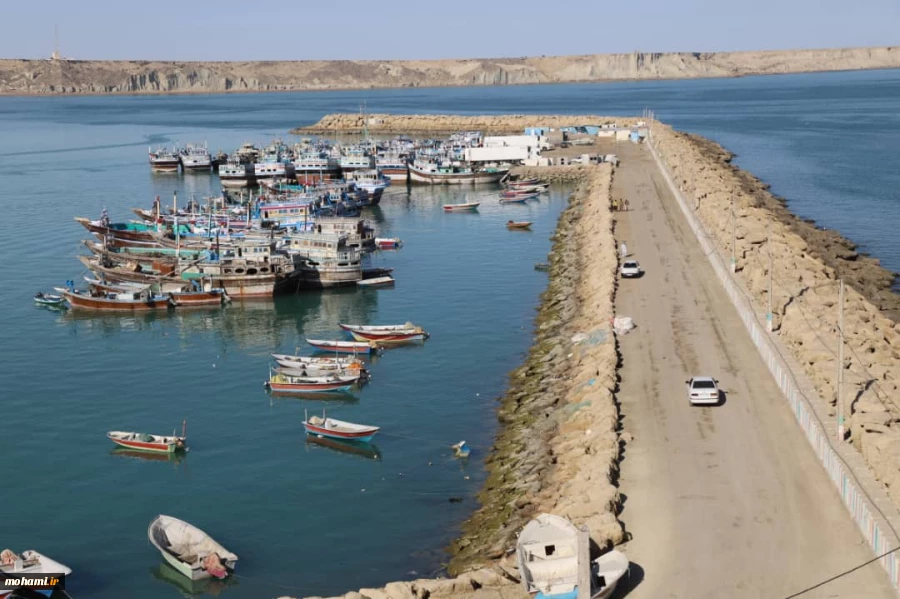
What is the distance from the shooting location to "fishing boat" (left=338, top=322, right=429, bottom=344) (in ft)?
169

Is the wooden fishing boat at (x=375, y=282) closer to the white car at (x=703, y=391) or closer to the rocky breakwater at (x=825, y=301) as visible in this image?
the rocky breakwater at (x=825, y=301)

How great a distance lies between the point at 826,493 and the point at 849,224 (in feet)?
189

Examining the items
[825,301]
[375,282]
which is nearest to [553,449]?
[825,301]

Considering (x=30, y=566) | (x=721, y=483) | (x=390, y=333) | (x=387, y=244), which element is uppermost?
(x=721, y=483)

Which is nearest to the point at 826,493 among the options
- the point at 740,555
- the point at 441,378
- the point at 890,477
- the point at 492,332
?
the point at 890,477

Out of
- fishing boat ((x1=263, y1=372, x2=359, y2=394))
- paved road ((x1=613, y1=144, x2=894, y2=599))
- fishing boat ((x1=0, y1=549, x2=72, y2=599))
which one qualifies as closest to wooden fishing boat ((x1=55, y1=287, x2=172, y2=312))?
fishing boat ((x1=263, y1=372, x2=359, y2=394))

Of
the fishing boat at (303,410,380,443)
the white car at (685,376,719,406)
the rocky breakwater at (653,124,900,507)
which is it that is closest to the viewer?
the rocky breakwater at (653,124,900,507)

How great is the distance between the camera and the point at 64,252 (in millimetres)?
77312

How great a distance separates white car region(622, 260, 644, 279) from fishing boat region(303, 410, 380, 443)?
19.8 metres

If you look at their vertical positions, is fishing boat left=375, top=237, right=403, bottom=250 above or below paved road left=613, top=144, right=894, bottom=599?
below

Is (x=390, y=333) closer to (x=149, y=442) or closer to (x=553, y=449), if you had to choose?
(x=149, y=442)

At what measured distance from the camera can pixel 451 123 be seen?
182 meters

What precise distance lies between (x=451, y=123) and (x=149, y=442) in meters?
148

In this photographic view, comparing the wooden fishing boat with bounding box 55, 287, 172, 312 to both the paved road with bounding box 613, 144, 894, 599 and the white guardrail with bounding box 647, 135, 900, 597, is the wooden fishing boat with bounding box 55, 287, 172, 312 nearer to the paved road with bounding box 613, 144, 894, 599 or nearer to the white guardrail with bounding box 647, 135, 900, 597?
the paved road with bounding box 613, 144, 894, 599
